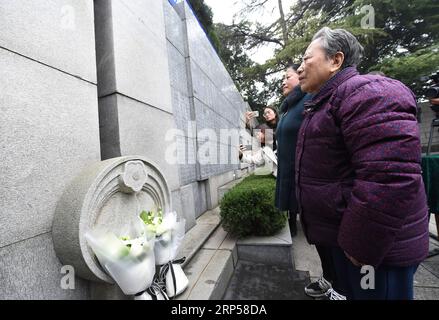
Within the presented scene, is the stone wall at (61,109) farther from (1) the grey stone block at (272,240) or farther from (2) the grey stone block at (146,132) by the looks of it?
(1) the grey stone block at (272,240)

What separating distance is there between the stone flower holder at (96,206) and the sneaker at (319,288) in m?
1.85

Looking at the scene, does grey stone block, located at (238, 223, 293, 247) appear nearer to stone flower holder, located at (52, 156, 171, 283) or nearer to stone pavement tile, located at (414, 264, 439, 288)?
stone pavement tile, located at (414, 264, 439, 288)

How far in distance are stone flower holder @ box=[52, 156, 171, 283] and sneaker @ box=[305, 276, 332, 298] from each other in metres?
1.85

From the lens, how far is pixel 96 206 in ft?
5.58

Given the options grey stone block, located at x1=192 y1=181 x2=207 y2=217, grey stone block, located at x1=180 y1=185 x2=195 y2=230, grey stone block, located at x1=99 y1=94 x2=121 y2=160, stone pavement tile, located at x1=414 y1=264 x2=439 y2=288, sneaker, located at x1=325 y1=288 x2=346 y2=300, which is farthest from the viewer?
grey stone block, located at x1=192 y1=181 x2=207 y2=217

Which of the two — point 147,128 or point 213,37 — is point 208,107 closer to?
point 147,128

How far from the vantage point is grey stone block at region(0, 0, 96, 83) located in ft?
5.03

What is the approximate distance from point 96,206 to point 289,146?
5.89ft

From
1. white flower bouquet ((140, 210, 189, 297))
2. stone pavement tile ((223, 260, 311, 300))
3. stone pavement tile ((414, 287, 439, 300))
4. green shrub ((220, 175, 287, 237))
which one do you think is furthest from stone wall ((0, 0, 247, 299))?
stone pavement tile ((414, 287, 439, 300))

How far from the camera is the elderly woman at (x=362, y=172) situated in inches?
44.3

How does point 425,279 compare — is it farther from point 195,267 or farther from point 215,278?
point 195,267
